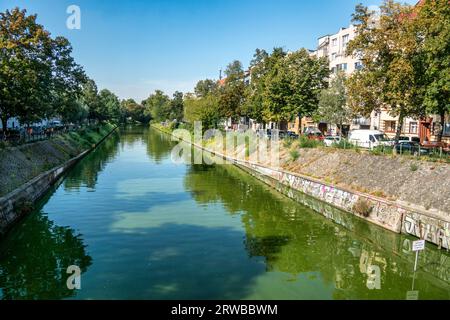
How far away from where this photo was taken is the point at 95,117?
406 feet

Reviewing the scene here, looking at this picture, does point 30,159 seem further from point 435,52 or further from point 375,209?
point 435,52

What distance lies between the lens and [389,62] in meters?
30.7

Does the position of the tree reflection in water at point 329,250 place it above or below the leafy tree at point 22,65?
below

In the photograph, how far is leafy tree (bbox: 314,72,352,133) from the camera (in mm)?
49250

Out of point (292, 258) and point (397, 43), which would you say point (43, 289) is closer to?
point (292, 258)

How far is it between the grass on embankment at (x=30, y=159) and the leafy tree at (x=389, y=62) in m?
26.7

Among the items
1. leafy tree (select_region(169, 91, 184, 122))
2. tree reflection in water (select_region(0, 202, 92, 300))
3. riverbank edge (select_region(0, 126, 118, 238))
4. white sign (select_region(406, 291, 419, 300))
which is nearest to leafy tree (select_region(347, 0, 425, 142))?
white sign (select_region(406, 291, 419, 300))

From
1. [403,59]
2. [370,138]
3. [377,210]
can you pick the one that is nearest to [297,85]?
[370,138]

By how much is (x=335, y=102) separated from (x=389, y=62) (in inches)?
725

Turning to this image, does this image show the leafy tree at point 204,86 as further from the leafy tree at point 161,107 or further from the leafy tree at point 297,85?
the leafy tree at point 297,85

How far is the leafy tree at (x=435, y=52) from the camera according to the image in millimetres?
27000

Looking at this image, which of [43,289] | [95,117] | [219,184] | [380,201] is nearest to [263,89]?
[219,184]

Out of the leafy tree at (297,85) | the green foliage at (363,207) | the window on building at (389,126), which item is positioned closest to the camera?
the green foliage at (363,207)

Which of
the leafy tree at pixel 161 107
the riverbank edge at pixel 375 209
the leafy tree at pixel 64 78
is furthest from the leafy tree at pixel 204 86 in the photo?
the riverbank edge at pixel 375 209
